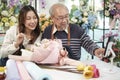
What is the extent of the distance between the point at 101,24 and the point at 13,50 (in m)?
2.36

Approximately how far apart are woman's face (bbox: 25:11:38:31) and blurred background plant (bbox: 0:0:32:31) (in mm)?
1319

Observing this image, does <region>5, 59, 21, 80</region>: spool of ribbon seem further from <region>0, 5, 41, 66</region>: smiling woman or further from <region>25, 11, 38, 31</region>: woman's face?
<region>25, 11, 38, 31</region>: woman's face

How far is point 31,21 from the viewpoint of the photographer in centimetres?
251

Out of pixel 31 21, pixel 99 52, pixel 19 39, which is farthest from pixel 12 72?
pixel 31 21

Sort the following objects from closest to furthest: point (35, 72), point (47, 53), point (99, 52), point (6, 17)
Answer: point (35, 72) < point (47, 53) < point (99, 52) < point (6, 17)

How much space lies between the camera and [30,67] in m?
1.68

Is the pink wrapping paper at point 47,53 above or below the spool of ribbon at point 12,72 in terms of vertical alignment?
above

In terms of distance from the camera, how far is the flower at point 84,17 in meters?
3.90

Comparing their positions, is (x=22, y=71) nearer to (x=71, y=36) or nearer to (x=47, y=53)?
(x=47, y=53)

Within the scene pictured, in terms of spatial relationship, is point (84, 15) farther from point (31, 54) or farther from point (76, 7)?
point (31, 54)

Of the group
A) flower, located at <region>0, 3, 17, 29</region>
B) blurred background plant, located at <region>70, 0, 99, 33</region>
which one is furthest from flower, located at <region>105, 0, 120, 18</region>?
flower, located at <region>0, 3, 17, 29</region>

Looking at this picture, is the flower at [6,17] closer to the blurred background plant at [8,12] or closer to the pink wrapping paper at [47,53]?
the blurred background plant at [8,12]

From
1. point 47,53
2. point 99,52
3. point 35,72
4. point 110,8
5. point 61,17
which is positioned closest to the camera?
point 35,72

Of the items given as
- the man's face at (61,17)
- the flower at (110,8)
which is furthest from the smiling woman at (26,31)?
the flower at (110,8)
